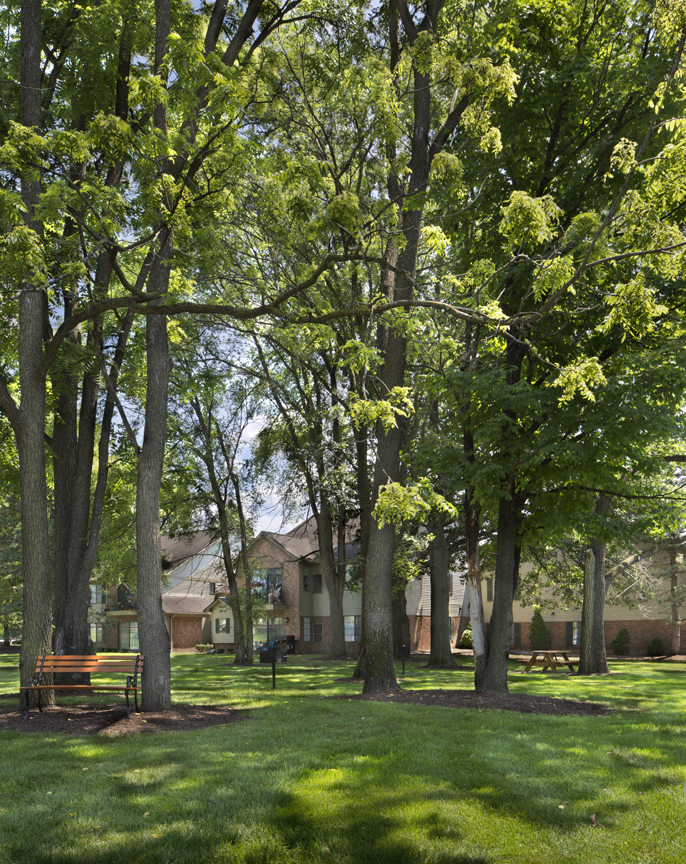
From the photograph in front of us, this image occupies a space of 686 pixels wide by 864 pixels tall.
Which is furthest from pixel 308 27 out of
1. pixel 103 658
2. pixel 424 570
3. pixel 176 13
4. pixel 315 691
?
pixel 424 570

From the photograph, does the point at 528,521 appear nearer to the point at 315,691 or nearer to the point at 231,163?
the point at 315,691

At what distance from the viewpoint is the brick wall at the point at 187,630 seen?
45062 millimetres

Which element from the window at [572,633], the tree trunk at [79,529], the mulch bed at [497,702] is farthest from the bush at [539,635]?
the tree trunk at [79,529]

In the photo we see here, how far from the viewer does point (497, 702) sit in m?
11.8

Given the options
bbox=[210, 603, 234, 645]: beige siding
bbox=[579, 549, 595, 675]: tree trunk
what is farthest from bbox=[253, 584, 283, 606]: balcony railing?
bbox=[579, 549, 595, 675]: tree trunk

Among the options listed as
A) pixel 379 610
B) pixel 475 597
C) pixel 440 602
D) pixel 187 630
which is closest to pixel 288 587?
pixel 187 630

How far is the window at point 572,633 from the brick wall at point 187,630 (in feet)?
78.0

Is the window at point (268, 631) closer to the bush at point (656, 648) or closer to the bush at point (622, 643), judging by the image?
the bush at point (622, 643)

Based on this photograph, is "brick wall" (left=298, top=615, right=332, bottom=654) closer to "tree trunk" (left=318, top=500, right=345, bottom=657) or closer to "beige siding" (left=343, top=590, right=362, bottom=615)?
"beige siding" (left=343, top=590, right=362, bottom=615)

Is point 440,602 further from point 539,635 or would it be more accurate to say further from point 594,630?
point 539,635

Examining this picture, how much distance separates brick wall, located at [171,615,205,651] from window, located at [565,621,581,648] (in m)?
23.8

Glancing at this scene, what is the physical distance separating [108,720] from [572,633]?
34302 mm

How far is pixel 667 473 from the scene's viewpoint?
2027 cm

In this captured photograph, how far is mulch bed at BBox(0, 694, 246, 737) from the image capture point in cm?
898
